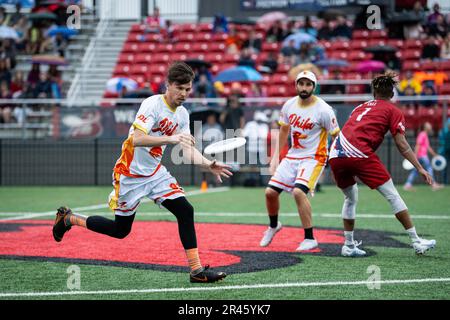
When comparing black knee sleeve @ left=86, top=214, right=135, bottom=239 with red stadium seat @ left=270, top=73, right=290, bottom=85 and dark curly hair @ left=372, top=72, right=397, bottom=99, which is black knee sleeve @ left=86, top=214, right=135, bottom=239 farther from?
red stadium seat @ left=270, top=73, right=290, bottom=85

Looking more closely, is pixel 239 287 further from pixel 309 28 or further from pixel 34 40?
pixel 34 40

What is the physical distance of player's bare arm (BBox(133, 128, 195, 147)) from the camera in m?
6.84

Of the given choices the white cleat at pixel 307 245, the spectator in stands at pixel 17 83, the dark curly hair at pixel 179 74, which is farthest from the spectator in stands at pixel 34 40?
the dark curly hair at pixel 179 74

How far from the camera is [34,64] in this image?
24891 mm

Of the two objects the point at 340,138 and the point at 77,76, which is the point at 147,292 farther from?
the point at 77,76

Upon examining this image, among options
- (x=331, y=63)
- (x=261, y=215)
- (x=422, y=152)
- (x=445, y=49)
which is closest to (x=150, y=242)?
(x=261, y=215)

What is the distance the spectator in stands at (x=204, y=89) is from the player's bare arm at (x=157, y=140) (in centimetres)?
1521

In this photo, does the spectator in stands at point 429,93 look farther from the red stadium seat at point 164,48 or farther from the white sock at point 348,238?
the white sock at point 348,238

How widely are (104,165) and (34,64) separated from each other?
17.9 feet

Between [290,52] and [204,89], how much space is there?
142 inches

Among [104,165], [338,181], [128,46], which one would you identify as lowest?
[104,165]

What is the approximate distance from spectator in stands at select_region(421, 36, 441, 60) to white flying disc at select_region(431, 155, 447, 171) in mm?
4664

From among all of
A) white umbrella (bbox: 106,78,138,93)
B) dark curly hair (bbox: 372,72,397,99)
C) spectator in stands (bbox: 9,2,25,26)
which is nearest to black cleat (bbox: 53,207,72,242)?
dark curly hair (bbox: 372,72,397,99)

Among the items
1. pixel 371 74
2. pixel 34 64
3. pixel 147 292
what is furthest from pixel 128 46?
pixel 147 292
